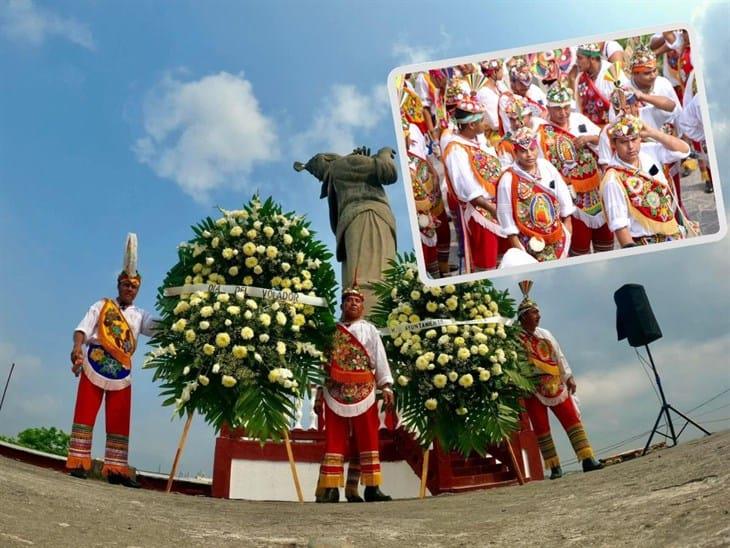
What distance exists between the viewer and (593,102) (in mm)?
5281

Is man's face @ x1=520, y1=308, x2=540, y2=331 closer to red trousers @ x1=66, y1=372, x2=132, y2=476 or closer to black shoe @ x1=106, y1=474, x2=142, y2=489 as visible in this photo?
red trousers @ x1=66, y1=372, x2=132, y2=476

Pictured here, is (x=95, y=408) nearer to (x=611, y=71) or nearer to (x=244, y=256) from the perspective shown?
(x=244, y=256)

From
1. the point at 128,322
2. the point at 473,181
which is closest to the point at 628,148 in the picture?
the point at 473,181

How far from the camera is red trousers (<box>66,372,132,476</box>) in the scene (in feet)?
22.1

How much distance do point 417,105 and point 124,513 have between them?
364 cm

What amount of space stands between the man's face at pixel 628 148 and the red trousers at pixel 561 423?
3474 millimetres

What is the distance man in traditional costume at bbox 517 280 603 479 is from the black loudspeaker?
151 cm

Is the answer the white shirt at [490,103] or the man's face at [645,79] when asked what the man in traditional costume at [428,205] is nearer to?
the white shirt at [490,103]

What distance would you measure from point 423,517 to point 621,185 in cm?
287

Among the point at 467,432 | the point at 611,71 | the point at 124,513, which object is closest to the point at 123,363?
the point at 124,513

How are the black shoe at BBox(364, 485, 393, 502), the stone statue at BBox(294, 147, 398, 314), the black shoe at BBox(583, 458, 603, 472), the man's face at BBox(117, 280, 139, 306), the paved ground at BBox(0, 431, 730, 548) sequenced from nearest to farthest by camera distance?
1. the paved ground at BBox(0, 431, 730, 548)
2. the black shoe at BBox(364, 485, 393, 502)
3. the man's face at BBox(117, 280, 139, 306)
4. the black shoe at BBox(583, 458, 603, 472)
5. the stone statue at BBox(294, 147, 398, 314)

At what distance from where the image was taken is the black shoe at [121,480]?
6.74 meters

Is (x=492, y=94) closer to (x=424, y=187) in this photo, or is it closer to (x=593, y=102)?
(x=593, y=102)

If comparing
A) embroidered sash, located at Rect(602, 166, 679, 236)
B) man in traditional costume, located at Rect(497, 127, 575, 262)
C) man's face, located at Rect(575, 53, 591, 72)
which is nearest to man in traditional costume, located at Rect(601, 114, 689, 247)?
embroidered sash, located at Rect(602, 166, 679, 236)
